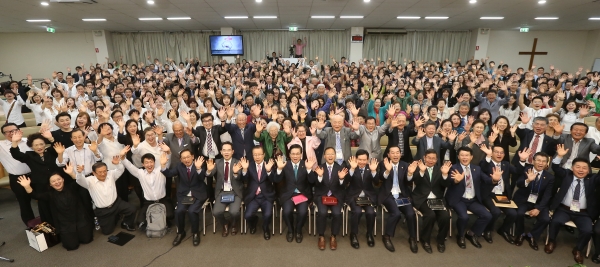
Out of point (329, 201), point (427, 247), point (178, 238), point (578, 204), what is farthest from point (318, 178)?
point (578, 204)

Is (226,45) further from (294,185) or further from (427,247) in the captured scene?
→ (427,247)

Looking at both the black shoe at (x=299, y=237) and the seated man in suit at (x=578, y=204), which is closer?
the seated man in suit at (x=578, y=204)

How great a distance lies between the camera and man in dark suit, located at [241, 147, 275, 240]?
12.4 ft

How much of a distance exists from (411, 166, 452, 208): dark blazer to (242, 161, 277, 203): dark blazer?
5.98 ft

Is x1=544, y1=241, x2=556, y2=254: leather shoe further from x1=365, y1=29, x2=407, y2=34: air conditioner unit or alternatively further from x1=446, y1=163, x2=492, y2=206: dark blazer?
x1=365, y1=29, x2=407, y2=34: air conditioner unit

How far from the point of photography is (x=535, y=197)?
3613 millimetres

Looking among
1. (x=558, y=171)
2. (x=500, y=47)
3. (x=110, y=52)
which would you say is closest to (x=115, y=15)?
(x=110, y=52)

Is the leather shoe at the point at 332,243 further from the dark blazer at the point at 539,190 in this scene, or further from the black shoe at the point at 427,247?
the dark blazer at the point at 539,190

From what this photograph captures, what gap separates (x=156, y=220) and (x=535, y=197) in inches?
187

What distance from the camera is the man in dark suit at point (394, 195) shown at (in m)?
3.55

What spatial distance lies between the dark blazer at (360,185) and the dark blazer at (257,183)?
0.99 meters

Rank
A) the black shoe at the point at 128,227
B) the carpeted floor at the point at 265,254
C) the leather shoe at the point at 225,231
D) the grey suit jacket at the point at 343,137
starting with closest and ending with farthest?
the carpeted floor at the point at 265,254 → the leather shoe at the point at 225,231 → the black shoe at the point at 128,227 → the grey suit jacket at the point at 343,137

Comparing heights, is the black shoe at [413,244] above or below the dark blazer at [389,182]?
below

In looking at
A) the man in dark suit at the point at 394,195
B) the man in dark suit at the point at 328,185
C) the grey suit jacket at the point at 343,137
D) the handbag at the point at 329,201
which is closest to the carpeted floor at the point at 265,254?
the man in dark suit at the point at 394,195
